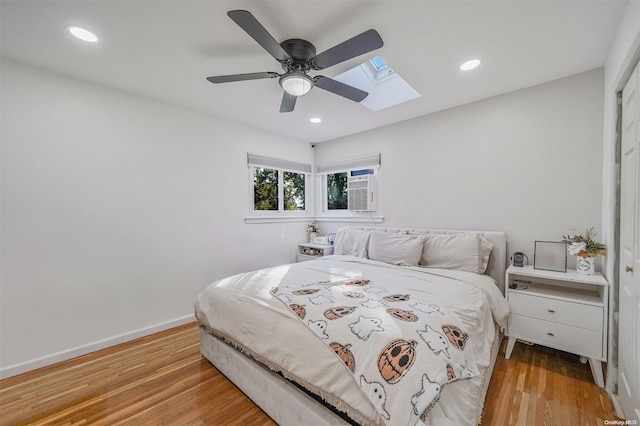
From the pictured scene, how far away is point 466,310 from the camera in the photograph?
1691mm

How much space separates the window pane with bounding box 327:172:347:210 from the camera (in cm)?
438

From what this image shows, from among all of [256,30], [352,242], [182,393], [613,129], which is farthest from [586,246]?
[182,393]

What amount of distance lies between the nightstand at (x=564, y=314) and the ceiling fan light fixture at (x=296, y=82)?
237 centimetres

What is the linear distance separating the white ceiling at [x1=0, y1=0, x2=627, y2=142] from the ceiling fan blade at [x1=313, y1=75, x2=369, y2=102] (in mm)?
214

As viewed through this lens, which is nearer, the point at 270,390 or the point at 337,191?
the point at 270,390

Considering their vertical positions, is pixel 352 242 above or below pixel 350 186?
below

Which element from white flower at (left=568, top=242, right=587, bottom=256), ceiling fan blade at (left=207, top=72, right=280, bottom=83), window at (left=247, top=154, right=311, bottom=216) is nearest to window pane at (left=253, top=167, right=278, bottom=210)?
window at (left=247, top=154, right=311, bottom=216)

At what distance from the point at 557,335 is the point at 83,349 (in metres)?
4.08

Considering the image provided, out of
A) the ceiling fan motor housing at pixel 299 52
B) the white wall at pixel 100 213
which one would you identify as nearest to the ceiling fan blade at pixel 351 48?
the ceiling fan motor housing at pixel 299 52

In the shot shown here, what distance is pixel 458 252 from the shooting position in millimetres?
2648

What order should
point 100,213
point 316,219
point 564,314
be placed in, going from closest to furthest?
point 564,314 → point 100,213 → point 316,219

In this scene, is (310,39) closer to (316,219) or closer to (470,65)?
(470,65)

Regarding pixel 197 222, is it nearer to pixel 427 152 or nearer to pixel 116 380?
pixel 116 380

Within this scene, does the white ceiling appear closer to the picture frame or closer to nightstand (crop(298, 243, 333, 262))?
the picture frame
